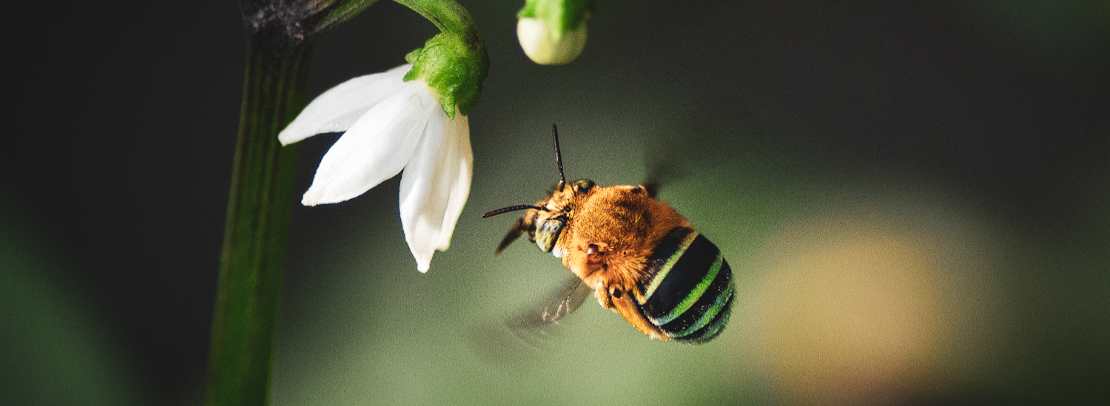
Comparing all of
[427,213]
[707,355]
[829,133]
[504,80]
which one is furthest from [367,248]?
[829,133]

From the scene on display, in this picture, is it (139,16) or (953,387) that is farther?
(139,16)

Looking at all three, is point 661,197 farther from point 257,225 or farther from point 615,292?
point 257,225

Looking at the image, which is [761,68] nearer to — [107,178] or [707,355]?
[707,355]

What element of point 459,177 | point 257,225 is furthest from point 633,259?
point 257,225

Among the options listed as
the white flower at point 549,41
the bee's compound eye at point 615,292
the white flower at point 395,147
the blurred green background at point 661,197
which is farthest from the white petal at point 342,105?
the blurred green background at point 661,197

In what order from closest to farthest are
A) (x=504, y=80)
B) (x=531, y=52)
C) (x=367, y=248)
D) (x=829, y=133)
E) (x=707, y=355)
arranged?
(x=531, y=52) → (x=707, y=355) → (x=367, y=248) → (x=504, y=80) → (x=829, y=133)

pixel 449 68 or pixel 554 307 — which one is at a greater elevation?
pixel 449 68

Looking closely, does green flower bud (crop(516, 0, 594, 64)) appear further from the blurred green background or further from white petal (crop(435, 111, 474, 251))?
the blurred green background
